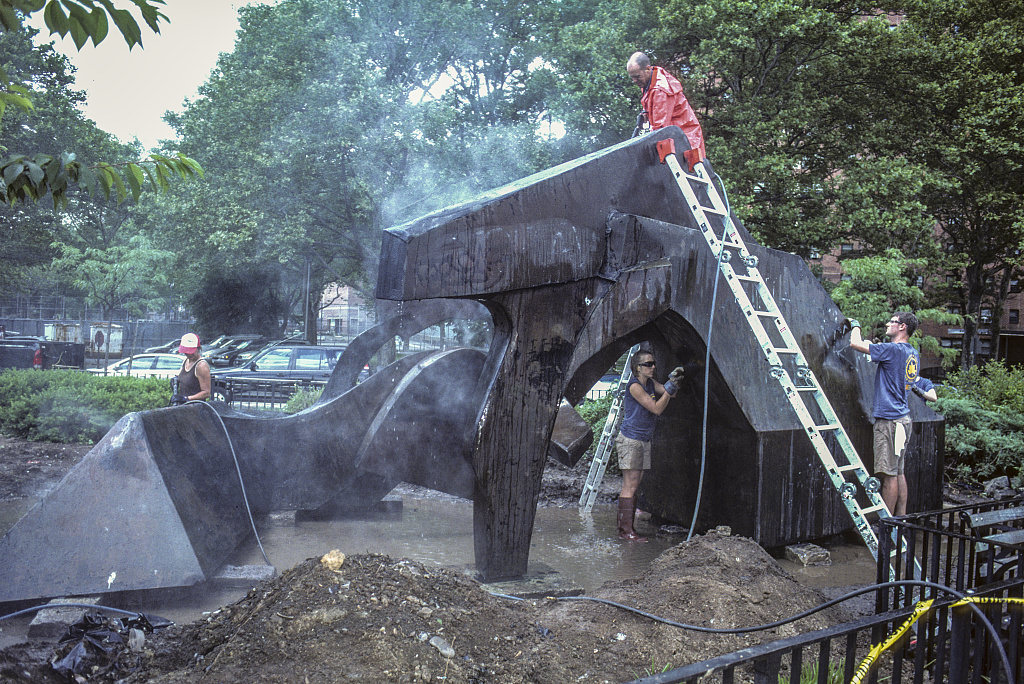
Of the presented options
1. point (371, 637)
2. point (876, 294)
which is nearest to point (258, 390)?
point (876, 294)

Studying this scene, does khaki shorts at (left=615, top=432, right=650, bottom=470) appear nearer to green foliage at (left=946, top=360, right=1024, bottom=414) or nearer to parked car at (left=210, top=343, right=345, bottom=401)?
green foliage at (left=946, top=360, right=1024, bottom=414)

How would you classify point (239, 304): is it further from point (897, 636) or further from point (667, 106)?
point (897, 636)

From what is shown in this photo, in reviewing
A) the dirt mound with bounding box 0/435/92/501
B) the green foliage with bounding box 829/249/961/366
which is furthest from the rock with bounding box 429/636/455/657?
the green foliage with bounding box 829/249/961/366

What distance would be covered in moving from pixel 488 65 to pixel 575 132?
6.31 m

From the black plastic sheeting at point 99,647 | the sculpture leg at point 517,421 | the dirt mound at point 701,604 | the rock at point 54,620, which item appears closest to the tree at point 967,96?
the dirt mound at point 701,604

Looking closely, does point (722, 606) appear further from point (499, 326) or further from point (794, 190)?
point (794, 190)

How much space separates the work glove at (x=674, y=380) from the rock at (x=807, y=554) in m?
1.82

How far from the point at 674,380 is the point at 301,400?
363 inches

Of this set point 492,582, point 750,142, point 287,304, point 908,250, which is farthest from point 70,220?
→ point 492,582

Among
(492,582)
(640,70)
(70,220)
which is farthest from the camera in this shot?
(70,220)

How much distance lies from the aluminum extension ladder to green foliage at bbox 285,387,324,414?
915 cm

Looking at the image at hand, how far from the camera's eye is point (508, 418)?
5328 mm

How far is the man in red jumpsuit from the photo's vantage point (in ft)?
21.7

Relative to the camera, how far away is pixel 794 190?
19.5 m
